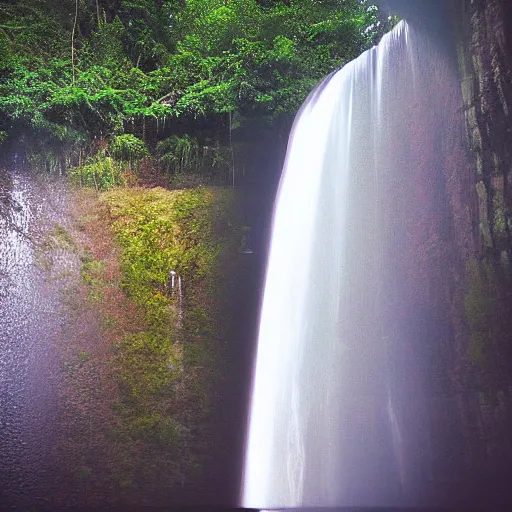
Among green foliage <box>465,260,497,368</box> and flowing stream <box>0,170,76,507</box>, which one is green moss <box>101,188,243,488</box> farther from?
green foliage <box>465,260,497,368</box>

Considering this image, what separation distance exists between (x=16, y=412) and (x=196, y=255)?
2.57 metres

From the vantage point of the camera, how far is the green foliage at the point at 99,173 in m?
6.62

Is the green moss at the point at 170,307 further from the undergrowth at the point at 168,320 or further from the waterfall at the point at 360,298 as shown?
the waterfall at the point at 360,298

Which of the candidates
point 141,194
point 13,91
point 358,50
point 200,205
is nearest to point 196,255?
point 200,205

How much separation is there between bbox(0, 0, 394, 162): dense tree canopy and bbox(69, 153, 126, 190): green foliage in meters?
0.37

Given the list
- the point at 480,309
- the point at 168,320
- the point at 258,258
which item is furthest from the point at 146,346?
the point at 480,309

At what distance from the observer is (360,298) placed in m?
5.01

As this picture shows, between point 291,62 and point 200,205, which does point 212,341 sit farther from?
point 291,62

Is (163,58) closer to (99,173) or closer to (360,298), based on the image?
(99,173)

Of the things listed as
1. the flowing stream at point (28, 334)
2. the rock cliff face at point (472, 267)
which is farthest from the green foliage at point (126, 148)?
the rock cliff face at point (472, 267)

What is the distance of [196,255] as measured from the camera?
20.6 feet

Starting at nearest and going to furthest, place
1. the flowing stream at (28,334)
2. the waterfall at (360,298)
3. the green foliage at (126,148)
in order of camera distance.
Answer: the waterfall at (360,298) → the flowing stream at (28,334) → the green foliage at (126,148)

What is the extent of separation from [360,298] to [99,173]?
3.71 meters

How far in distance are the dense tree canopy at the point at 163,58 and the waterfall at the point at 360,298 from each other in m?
1.58
